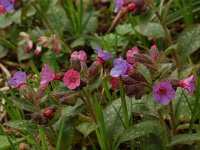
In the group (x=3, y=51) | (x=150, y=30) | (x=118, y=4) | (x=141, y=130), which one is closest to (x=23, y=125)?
Answer: (x=141, y=130)

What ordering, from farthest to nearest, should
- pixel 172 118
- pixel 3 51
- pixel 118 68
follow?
pixel 3 51
pixel 172 118
pixel 118 68

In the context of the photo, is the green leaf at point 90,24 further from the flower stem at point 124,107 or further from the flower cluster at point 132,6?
the flower stem at point 124,107

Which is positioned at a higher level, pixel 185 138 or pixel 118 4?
Answer: pixel 118 4

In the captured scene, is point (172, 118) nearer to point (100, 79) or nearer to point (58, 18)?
point (100, 79)

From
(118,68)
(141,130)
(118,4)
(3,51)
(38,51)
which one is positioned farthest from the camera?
(3,51)

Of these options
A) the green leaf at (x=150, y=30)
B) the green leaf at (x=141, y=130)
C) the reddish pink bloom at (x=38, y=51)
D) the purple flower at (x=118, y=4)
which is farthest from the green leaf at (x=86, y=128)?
the reddish pink bloom at (x=38, y=51)

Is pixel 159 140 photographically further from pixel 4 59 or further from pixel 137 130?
pixel 4 59

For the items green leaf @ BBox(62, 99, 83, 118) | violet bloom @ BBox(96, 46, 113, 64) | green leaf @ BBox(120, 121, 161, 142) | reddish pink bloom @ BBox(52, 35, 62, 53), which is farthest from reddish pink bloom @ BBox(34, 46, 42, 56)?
green leaf @ BBox(120, 121, 161, 142)

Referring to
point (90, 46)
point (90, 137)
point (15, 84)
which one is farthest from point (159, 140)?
point (90, 46)
